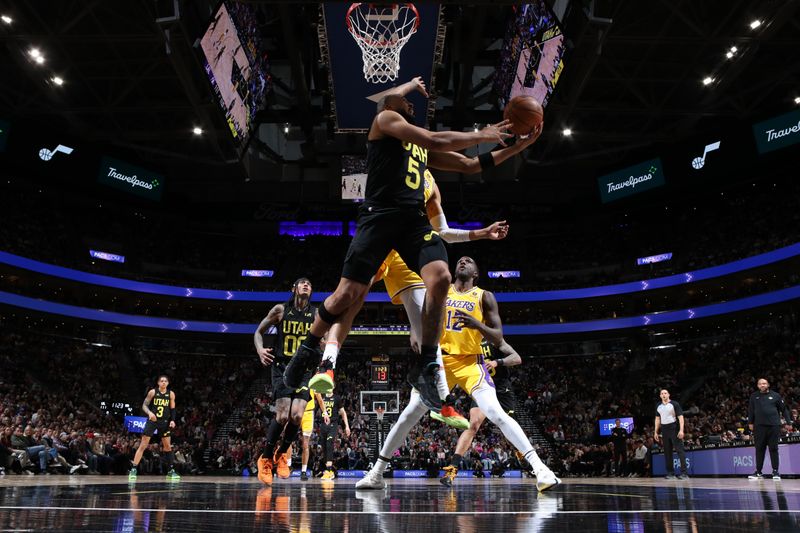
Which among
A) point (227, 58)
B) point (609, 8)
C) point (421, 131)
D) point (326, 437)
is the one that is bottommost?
point (326, 437)

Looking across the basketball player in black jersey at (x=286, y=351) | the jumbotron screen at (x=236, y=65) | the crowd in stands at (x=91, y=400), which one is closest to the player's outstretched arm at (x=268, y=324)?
the basketball player in black jersey at (x=286, y=351)

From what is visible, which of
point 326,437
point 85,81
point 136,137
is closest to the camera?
point 326,437

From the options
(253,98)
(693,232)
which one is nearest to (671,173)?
(693,232)

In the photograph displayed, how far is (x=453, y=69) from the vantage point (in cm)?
2358

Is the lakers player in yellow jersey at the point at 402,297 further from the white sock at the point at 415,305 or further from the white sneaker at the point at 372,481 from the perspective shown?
the white sneaker at the point at 372,481

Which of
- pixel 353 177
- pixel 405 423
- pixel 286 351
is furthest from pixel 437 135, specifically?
pixel 353 177

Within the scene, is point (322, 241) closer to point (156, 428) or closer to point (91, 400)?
point (91, 400)

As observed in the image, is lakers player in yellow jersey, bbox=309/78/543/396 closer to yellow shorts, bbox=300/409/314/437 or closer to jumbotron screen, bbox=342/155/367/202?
yellow shorts, bbox=300/409/314/437

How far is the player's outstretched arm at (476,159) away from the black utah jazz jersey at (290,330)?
3.93 m

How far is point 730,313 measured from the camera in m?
29.4

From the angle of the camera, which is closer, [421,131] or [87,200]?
[421,131]

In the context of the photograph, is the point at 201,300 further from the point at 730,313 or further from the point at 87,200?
the point at 730,313

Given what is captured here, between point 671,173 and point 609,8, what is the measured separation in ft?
40.3

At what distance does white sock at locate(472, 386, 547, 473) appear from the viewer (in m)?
5.35
